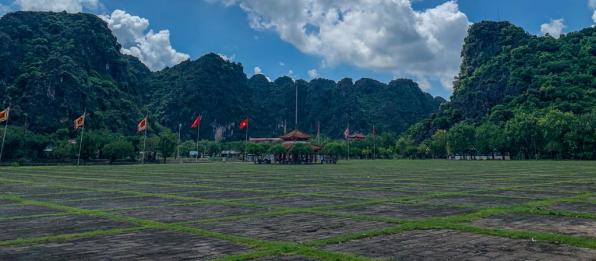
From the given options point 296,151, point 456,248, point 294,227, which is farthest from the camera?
point 296,151

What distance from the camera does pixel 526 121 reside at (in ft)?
303

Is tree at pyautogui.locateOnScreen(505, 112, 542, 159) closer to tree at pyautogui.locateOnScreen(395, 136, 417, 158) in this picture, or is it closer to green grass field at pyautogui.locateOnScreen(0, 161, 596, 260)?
tree at pyautogui.locateOnScreen(395, 136, 417, 158)

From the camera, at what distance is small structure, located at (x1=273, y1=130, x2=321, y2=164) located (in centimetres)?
7606

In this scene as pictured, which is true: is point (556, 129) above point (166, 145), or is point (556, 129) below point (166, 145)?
above

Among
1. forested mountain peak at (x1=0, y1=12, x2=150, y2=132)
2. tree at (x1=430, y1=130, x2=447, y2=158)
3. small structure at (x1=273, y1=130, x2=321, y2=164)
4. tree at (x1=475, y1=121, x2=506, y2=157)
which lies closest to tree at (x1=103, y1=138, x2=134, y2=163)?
small structure at (x1=273, y1=130, x2=321, y2=164)

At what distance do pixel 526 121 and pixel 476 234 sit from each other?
92.5 meters

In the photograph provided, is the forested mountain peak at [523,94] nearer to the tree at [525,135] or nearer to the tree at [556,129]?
the tree at [525,135]

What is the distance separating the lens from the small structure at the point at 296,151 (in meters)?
76.1

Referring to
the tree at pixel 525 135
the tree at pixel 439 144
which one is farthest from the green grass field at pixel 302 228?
the tree at pixel 439 144

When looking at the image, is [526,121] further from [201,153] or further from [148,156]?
[201,153]

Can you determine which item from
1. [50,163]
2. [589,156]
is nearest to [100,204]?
[50,163]

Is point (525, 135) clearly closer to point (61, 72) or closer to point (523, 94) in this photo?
point (523, 94)

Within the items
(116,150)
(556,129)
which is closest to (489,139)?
(556,129)

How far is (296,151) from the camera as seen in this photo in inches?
3014
